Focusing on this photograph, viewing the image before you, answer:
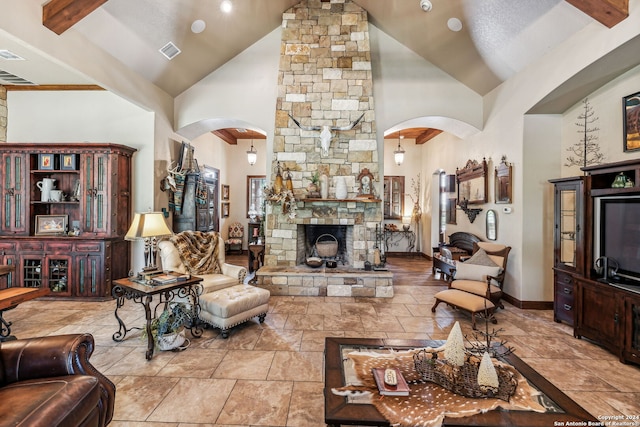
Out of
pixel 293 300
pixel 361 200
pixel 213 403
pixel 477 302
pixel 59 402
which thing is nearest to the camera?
pixel 59 402

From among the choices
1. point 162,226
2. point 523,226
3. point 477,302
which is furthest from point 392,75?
point 162,226

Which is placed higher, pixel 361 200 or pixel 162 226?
pixel 361 200

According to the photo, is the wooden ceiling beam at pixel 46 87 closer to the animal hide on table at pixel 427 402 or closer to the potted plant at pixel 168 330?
the potted plant at pixel 168 330

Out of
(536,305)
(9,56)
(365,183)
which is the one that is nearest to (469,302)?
(536,305)

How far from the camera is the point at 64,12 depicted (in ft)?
10.1

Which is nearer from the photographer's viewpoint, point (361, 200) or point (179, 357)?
point (179, 357)

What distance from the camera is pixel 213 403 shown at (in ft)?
6.89

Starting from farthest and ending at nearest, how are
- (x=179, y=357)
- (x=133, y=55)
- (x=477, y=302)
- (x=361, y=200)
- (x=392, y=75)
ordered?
(x=392, y=75), (x=361, y=200), (x=133, y=55), (x=477, y=302), (x=179, y=357)

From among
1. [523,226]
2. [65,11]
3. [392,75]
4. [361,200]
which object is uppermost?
[392,75]

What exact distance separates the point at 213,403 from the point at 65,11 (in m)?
4.18

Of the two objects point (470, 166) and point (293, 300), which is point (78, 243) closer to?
point (293, 300)

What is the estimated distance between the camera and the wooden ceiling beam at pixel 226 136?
7.57 metres

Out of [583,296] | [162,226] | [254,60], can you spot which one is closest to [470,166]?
[583,296]

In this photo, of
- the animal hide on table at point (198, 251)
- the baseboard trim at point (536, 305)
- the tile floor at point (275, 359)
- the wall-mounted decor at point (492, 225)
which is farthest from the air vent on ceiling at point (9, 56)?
the baseboard trim at point (536, 305)
